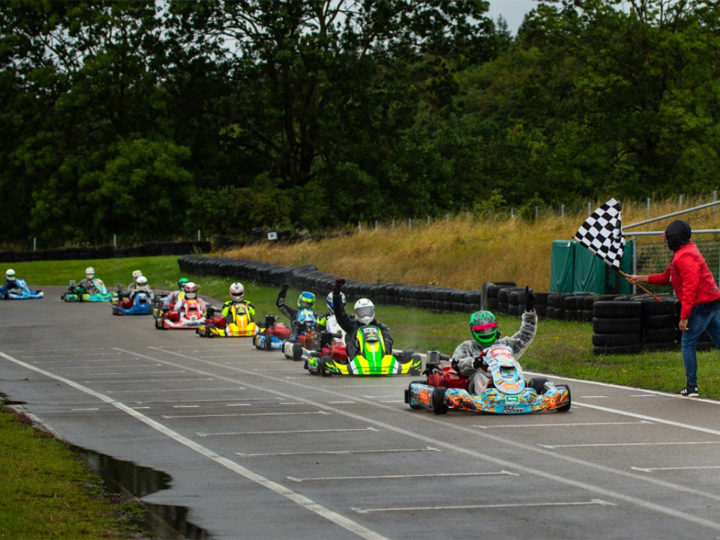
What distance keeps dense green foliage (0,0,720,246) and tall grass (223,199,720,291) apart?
13.6 m

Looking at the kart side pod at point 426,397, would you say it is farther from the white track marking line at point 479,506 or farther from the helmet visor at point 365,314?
the white track marking line at point 479,506

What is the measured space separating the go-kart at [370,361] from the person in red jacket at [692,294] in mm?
4407

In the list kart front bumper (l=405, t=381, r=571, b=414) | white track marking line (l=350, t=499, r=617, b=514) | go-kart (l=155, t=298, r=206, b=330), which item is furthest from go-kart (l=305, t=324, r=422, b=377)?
go-kart (l=155, t=298, r=206, b=330)

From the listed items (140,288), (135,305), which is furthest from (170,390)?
(140,288)

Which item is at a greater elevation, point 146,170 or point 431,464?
point 146,170

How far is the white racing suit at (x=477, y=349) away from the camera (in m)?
12.7

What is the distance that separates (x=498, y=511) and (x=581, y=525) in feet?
2.01

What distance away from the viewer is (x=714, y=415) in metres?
12.1

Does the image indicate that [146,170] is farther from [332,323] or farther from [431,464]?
[431,464]

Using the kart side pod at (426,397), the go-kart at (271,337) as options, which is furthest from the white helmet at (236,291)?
the kart side pod at (426,397)

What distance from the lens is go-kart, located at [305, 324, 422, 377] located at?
1662 cm

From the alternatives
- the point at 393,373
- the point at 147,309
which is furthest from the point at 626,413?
the point at 147,309

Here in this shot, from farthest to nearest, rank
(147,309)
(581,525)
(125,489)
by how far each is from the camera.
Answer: (147,309) → (125,489) → (581,525)

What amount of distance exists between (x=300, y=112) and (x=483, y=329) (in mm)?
47002
